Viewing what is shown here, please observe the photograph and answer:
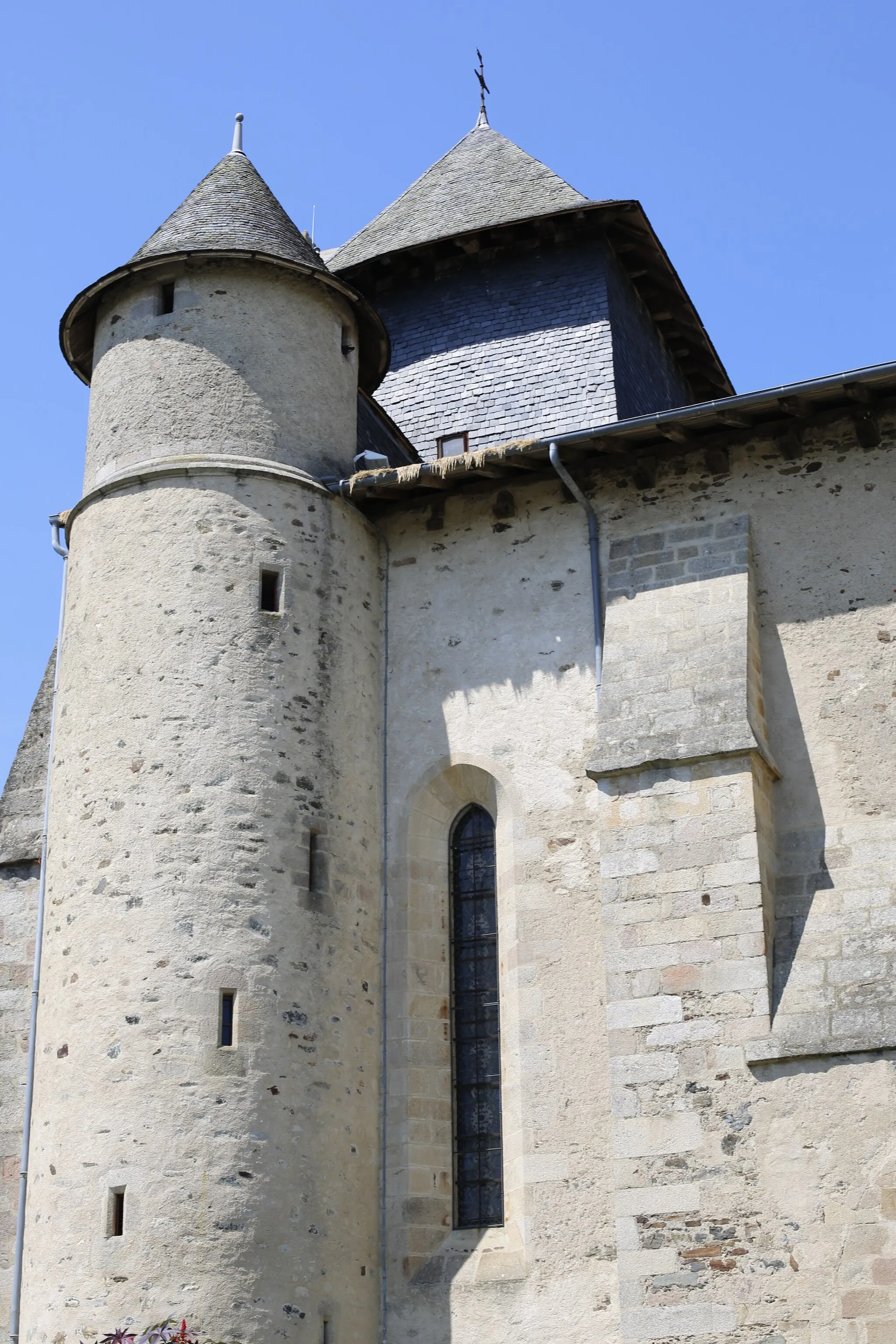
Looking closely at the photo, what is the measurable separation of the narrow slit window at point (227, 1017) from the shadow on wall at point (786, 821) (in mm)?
3313

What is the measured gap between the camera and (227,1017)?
1108 cm

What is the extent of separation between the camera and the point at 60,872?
11.8m

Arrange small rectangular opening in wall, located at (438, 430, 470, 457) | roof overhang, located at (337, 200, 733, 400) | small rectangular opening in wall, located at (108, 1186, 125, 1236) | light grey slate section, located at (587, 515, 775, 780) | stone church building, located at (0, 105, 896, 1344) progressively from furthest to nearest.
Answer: roof overhang, located at (337, 200, 733, 400)
small rectangular opening in wall, located at (438, 430, 470, 457)
light grey slate section, located at (587, 515, 775, 780)
small rectangular opening in wall, located at (108, 1186, 125, 1236)
stone church building, located at (0, 105, 896, 1344)

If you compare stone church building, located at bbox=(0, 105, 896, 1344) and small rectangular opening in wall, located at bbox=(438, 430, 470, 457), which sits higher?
small rectangular opening in wall, located at bbox=(438, 430, 470, 457)

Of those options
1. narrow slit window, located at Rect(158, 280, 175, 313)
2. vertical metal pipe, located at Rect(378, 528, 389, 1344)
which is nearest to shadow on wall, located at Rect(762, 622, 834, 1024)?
vertical metal pipe, located at Rect(378, 528, 389, 1344)

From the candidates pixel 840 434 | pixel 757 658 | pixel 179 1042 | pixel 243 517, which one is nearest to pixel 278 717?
pixel 243 517

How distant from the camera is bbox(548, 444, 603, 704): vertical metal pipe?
1224cm

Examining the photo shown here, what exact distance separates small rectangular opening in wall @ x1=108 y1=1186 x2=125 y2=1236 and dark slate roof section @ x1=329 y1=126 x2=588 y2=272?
30.5 ft

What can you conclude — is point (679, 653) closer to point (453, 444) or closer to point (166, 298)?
point (453, 444)

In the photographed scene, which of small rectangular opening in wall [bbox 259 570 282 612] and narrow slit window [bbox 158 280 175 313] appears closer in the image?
small rectangular opening in wall [bbox 259 570 282 612]

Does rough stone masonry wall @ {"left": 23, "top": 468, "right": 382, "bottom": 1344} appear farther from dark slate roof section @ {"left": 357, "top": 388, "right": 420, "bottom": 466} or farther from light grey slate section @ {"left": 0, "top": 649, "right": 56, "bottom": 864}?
dark slate roof section @ {"left": 357, "top": 388, "right": 420, "bottom": 466}

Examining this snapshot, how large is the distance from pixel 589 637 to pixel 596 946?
222 cm

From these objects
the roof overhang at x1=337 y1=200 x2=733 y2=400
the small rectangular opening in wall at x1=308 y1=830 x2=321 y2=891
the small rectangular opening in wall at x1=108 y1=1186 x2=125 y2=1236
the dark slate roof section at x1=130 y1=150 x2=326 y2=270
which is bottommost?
the small rectangular opening in wall at x1=108 y1=1186 x2=125 y2=1236

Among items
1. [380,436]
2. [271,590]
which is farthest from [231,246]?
[271,590]
